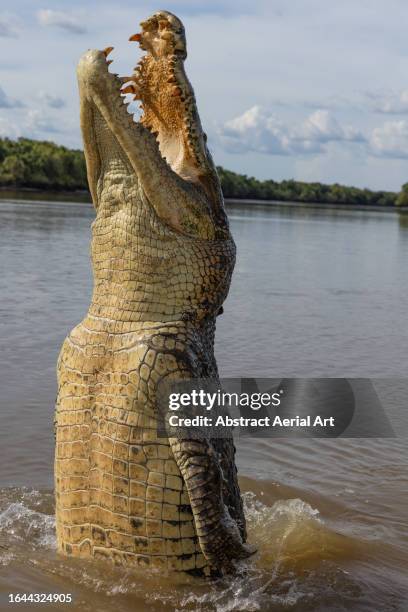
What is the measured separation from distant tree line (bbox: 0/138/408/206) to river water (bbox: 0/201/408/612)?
66.1m

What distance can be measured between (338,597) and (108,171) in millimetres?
2671

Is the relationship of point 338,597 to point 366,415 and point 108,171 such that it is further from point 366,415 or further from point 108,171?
point 366,415

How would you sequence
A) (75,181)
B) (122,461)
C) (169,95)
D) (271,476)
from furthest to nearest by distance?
(75,181), (271,476), (169,95), (122,461)

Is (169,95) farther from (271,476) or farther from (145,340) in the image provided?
(271,476)

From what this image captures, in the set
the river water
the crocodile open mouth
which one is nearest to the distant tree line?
the river water

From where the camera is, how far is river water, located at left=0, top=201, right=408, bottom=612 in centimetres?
472

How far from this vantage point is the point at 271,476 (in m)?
7.34

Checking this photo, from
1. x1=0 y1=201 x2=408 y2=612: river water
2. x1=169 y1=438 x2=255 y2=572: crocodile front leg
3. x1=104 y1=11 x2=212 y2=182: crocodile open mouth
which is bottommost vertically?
x1=0 y1=201 x2=408 y2=612: river water

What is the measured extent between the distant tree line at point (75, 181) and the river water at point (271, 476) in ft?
217

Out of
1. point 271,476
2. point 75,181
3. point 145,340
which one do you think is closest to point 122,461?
point 145,340

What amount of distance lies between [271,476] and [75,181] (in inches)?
3182

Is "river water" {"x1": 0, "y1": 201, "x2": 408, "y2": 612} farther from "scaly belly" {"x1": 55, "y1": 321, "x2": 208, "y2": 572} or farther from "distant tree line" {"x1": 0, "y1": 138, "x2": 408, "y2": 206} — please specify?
"distant tree line" {"x1": 0, "y1": 138, "x2": 408, "y2": 206}

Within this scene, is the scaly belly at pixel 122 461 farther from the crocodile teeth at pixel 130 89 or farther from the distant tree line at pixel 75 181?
the distant tree line at pixel 75 181

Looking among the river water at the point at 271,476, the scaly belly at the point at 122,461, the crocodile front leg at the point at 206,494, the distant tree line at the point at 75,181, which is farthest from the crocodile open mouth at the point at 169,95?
the distant tree line at the point at 75,181
